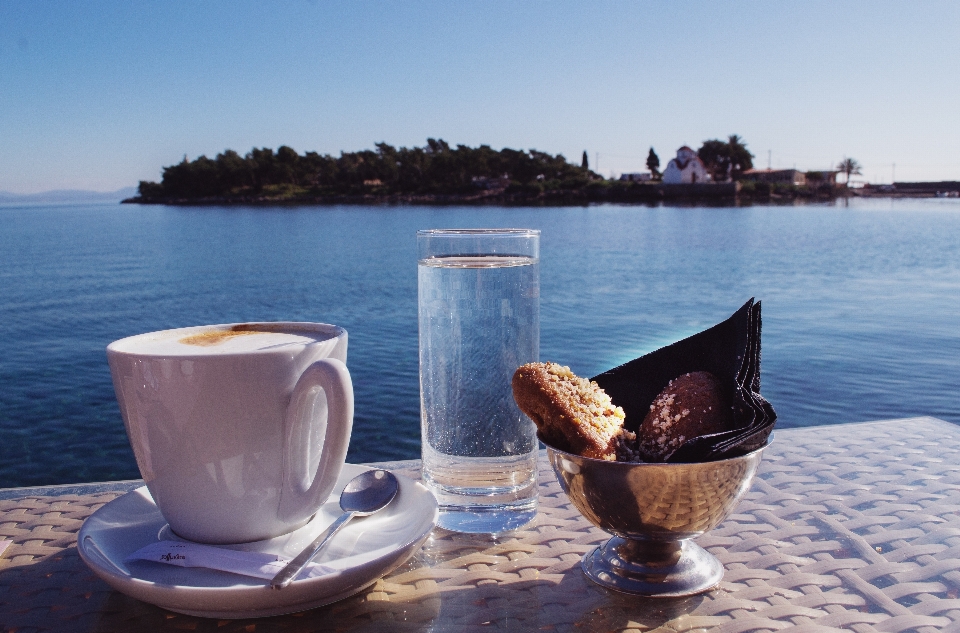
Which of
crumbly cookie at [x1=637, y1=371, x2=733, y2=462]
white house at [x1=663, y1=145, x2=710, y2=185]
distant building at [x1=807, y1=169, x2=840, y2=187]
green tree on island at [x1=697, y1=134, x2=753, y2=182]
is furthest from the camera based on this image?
distant building at [x1=807, y1=169, x2=840, y2=187]

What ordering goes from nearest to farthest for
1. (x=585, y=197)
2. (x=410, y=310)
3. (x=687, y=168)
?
1. (x=410, y=310)
2. (x=585, y=197)
3. (x=687, y=168)

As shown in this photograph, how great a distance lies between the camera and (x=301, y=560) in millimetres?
521

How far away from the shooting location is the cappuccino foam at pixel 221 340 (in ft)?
1.88

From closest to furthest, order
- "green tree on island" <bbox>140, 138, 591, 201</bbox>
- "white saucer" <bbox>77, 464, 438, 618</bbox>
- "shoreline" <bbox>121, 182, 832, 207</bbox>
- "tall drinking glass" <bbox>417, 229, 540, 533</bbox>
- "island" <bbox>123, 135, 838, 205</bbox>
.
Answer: "white saucer" <bbox>77, 464, 438, 618</bbox>
"tall drinking glass" <bbox>417, 229, 540, 533</bbox>
"shoreline" <bbox>121, 182, 832, 207</bbox>
"island" <bbox>123, 135, 838, 205</bbox>
"green tree on island" <bbox>140, 138, 591, 201</bbox>

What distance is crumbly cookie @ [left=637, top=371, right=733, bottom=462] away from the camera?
1.98 feet

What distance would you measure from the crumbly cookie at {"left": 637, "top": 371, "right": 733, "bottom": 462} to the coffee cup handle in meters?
0.24

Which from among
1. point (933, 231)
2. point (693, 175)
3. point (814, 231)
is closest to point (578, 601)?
point (814, 231)

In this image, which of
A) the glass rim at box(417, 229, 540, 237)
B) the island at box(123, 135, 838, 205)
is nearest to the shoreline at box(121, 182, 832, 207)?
the island at box(123, 135, 838, 205)

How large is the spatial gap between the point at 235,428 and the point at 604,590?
302 mm

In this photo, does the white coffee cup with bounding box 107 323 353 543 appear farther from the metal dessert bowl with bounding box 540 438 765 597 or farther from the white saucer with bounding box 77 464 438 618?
the metal dessert bowl with bounding box 540 438 765 597

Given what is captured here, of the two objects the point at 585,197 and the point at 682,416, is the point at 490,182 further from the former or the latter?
the point at 682,416

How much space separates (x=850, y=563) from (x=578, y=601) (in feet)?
0.77

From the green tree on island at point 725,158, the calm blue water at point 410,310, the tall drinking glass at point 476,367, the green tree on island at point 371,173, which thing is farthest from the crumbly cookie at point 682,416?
the green tree on island at point 725,158

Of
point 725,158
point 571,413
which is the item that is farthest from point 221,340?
point 725,158
